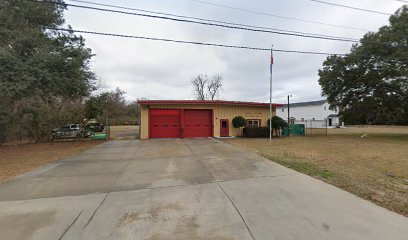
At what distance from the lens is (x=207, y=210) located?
12.7ft

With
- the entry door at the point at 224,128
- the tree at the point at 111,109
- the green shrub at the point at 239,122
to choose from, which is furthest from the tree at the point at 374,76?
the tree at the point at 111,109

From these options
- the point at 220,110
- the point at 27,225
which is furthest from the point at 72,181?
the point at 220,110

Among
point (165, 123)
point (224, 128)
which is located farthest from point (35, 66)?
point (224, 128)

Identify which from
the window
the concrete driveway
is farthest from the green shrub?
the concrete driveway

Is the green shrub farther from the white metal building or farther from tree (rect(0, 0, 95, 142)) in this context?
the white metal building

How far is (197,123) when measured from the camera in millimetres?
18984

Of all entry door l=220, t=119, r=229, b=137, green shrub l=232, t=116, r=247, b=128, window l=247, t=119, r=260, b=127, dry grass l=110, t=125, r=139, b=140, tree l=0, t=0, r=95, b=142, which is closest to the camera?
tree l=0, t=0, r=95, b=142

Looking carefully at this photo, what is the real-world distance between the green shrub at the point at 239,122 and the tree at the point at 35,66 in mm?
11163

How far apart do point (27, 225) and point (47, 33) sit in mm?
15132

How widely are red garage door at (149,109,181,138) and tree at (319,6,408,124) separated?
14325mm

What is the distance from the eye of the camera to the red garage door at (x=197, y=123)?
18688mm

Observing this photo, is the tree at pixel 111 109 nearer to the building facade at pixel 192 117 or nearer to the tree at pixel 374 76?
the building facade at pixel 192 117

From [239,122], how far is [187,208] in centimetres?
1550

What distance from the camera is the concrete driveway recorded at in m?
3.14
